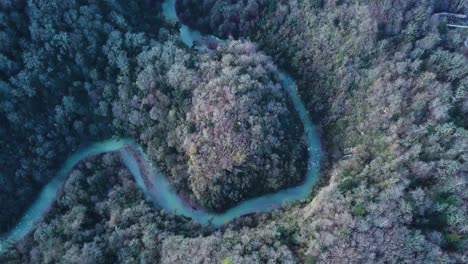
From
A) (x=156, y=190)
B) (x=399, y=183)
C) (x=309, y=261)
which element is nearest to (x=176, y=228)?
(x=156, y=190)

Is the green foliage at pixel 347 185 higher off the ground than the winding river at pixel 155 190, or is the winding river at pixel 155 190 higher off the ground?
the winding river at pixel 155 190

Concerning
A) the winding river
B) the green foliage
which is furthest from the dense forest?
the winding river

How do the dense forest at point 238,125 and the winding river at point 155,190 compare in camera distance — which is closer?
the dense forest at point 238,125

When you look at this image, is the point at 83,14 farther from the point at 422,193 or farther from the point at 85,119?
the point at 422,193

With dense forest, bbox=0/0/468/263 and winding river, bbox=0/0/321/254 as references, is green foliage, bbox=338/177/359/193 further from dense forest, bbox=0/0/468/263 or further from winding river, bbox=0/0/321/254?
winding river, bbox=0/0/321/254

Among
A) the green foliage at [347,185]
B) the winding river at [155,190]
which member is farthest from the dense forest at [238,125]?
the winding river at [155,190]

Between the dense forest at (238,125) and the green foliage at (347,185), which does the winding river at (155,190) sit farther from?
the green foliage at (347,185)
